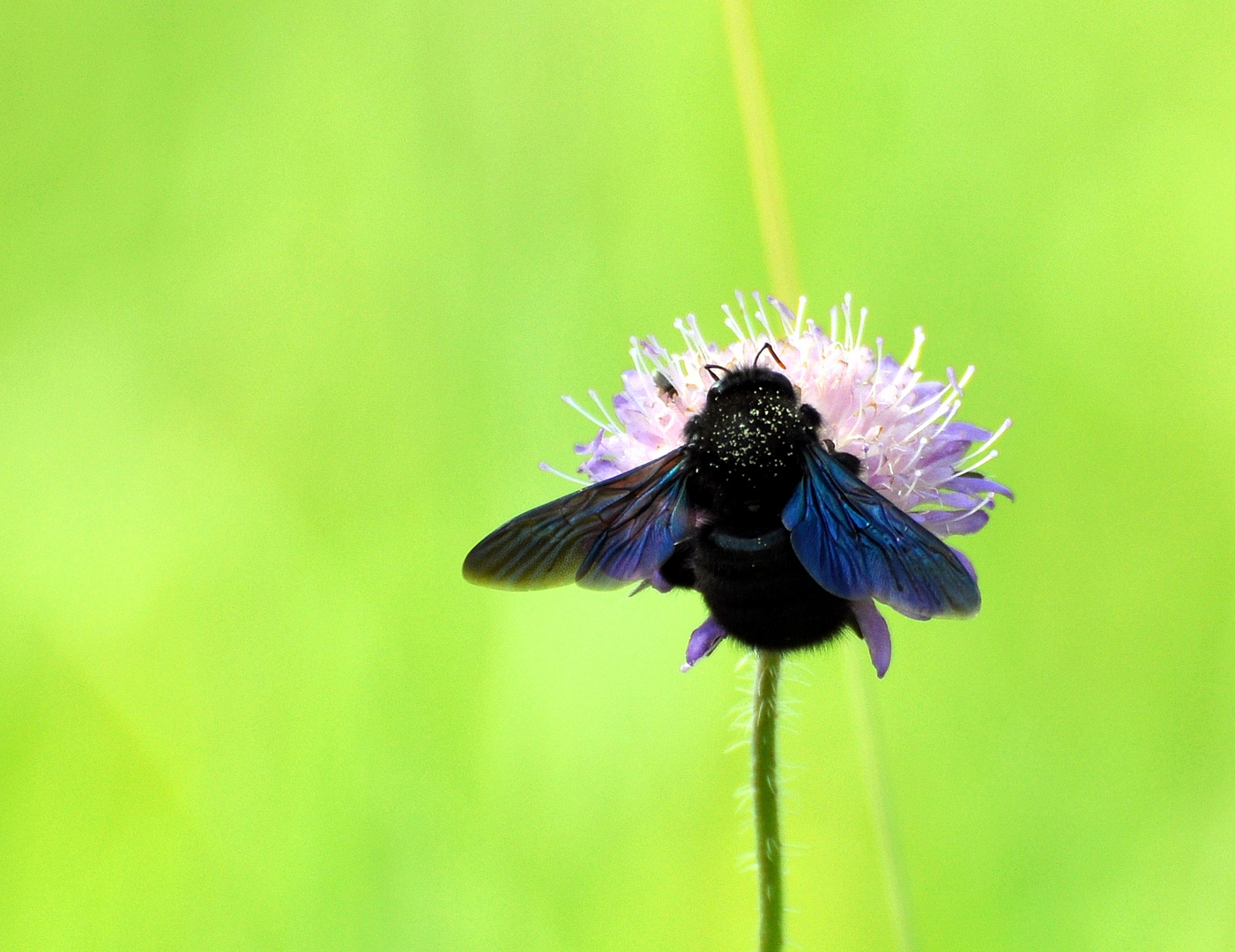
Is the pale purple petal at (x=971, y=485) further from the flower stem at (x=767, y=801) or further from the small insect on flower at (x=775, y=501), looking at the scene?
the flower stem at (x=767, y=801)

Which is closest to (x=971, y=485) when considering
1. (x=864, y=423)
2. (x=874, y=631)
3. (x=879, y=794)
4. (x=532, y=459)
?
(x=864, y=423)

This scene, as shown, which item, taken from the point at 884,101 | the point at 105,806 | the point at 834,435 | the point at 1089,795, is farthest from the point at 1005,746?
the point at 105,806

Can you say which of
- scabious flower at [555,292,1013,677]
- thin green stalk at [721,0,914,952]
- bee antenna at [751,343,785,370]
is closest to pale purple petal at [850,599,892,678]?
scabious flower at [555,292,1013,677]

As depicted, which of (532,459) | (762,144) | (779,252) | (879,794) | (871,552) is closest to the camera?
(871,552)

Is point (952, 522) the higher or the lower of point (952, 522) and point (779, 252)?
the lower

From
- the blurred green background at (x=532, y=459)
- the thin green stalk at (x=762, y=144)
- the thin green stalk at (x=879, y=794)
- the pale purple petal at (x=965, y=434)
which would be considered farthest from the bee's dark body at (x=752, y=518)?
the blurred green background at (x=532, y=459)

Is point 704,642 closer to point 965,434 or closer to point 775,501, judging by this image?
point 775,501

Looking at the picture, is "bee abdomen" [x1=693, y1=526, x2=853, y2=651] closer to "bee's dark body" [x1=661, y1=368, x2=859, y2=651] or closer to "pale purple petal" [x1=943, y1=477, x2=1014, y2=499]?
"bee's dark body" [x1=661, y1=368, x2=859, y2=651]

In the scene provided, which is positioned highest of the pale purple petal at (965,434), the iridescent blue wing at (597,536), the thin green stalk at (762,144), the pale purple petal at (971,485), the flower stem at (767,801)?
the thin green stalk at (762,144)
